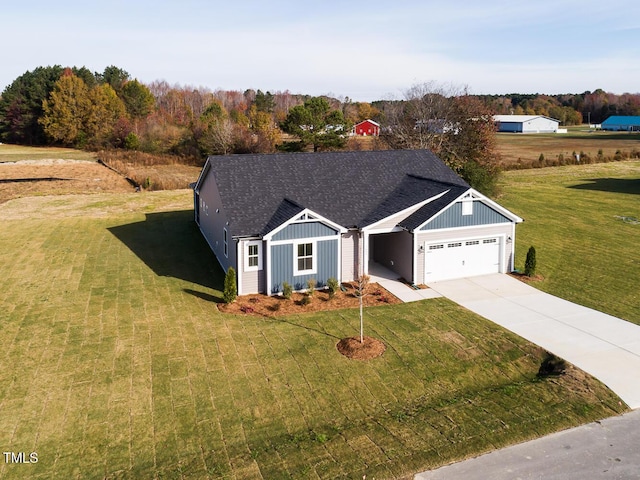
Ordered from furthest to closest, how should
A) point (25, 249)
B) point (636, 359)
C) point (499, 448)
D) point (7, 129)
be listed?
point (7, 129)
point (25, 249)
point (636, 359)
point (499, 448)

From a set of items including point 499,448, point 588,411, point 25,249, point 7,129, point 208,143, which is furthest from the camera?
point 7,129

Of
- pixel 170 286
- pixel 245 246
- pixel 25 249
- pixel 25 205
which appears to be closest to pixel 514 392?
pixel 245 246

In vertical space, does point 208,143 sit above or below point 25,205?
above

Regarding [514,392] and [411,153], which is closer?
[514,392]

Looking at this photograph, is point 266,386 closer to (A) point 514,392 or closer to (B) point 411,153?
(A) point 514,392

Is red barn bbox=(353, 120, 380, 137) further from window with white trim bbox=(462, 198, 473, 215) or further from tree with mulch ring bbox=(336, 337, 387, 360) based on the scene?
tree with mulch ring bbox=(336, 337, 387, 360)

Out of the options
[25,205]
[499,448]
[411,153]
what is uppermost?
[411,153]
